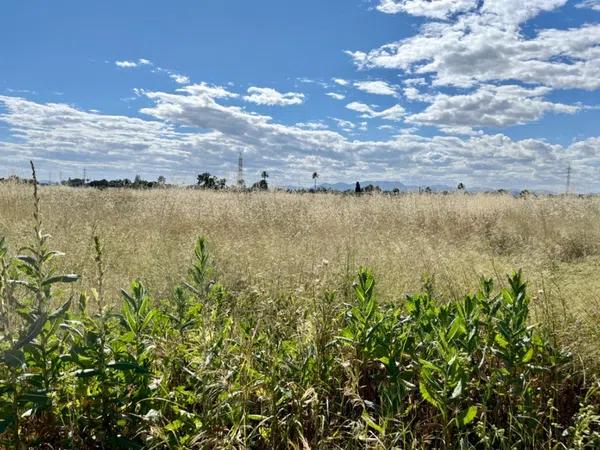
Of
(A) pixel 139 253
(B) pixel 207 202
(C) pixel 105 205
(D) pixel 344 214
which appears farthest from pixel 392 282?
(C) pixel 105 205

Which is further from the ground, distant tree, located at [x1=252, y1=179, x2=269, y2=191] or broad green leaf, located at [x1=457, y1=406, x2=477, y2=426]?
distant tree, located at [x1=252, y1=179, x2=269, y2=191]

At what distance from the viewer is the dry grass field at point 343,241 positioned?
12.9 ft

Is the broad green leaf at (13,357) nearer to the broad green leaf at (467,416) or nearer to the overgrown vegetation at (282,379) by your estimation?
the overgrown vegetation at (282,379)

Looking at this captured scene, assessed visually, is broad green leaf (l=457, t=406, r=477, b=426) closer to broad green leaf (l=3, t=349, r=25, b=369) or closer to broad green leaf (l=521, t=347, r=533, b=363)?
broad green leaf (l=521, t=347, r=533, b=363)

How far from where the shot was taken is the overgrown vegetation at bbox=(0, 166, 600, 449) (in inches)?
64.5

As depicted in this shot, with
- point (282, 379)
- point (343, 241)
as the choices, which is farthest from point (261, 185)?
point (282, 379)

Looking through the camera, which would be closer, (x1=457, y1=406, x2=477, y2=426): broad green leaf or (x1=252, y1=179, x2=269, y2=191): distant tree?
(x1=457, y1=406, x2=477, y2=426): broad green leaf

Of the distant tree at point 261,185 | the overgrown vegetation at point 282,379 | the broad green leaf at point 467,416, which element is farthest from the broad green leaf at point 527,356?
the distant tree at point 261,185

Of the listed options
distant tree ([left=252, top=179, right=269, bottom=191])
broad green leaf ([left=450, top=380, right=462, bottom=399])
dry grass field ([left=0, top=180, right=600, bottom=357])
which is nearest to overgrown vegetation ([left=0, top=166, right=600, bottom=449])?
broad green leaf ([left=450, top=380, right=462, bottom=399])

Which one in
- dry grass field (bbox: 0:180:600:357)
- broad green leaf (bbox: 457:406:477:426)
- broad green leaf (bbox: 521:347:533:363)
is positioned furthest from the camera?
dry grass field (bbox: 0:180:600:357)

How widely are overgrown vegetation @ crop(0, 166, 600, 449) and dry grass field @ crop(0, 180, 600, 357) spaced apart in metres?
0.53

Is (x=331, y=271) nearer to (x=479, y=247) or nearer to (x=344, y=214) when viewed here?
(x=479, y=247)

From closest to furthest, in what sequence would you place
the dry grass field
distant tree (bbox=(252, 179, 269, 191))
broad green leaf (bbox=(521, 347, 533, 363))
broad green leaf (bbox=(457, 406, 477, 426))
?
broad green leaf (bbox=(457, 406, 477, 426))
broad green leaf (bbox=(521, 347, 533, 363))
the dry grass field
distant tree (bbox=(252, 179, 269, 191))

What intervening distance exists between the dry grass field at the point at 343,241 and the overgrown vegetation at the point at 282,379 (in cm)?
53
